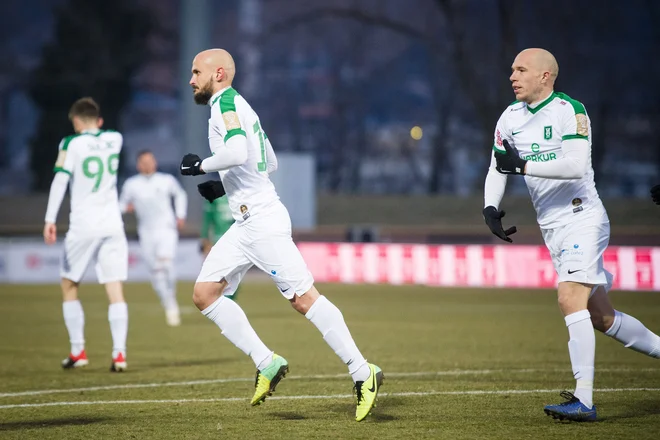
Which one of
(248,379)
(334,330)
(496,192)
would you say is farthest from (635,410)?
(248,379)

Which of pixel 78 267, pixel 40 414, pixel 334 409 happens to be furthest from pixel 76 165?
pixel 334 409

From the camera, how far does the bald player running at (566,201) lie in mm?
7664

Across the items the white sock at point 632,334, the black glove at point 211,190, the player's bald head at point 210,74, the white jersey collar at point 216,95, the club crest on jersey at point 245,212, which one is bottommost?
the white sock at point 632,334

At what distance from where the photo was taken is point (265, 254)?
313 inches

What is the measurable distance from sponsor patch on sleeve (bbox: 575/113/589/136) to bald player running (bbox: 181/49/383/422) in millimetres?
1994

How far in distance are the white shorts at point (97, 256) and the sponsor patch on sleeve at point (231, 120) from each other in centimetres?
374

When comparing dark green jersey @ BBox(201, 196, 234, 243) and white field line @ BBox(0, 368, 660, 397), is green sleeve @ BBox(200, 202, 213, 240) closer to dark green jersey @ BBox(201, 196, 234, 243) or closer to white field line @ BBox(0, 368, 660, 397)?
dark green jersey @ BBox(201, 196, 234, 243)

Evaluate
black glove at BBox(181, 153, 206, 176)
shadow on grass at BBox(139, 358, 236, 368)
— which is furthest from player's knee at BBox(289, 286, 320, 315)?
shadow on grass at BBox(139, 358, 236, 368)

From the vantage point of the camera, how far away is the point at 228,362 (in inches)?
469

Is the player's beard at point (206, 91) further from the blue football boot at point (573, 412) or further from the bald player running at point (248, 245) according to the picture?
the blue football boot at point (573, 412)

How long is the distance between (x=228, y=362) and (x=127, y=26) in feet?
137

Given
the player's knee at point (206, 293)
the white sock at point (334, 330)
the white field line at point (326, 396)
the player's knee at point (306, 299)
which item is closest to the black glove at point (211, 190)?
the player's knee at point (206, 293)

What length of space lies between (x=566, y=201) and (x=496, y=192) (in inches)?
20.9

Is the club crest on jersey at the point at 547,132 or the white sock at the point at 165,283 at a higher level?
the club crest on jersey at the point at 547,132
